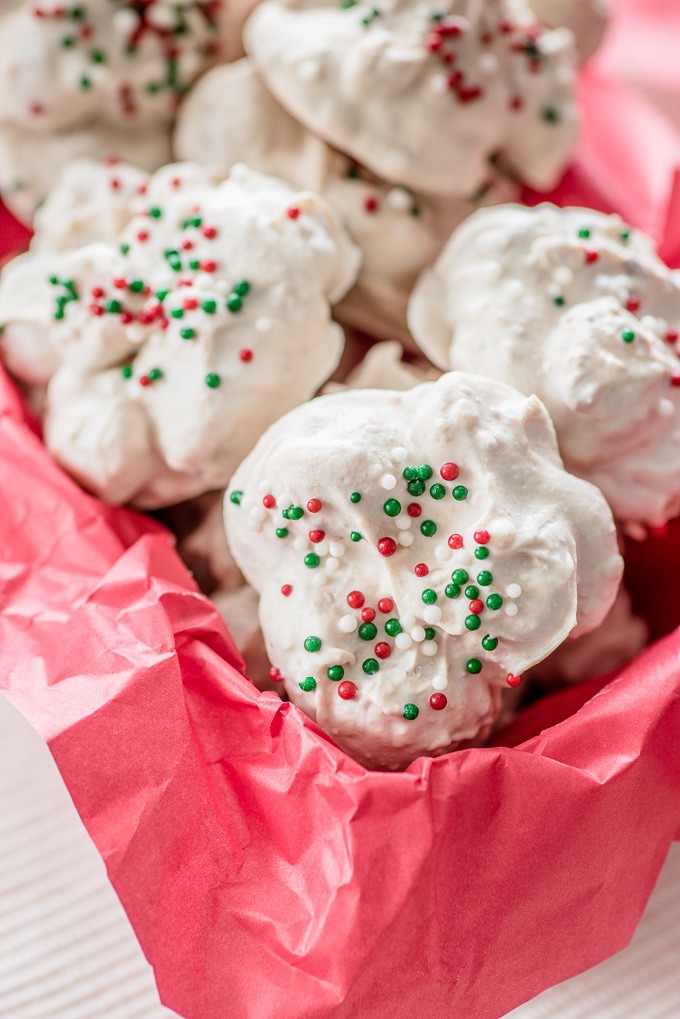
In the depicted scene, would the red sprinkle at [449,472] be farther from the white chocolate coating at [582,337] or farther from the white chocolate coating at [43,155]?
the white chocolate coating at [43,155]

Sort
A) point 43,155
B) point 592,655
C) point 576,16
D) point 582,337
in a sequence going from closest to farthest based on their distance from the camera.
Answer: point 582,337
point 592,655
point 43,155
point 576,16

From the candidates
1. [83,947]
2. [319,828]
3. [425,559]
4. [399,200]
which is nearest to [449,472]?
[425,559]

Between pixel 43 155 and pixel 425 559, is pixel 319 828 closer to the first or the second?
pixel 425 559

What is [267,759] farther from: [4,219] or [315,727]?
[4,219]

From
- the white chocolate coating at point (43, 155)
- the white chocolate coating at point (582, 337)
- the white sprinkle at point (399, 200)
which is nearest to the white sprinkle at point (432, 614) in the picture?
the white chocolate coating at point (582, 337)

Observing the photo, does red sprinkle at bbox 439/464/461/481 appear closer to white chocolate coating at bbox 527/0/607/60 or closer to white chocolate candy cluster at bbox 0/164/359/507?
white chocolate candy cluster at bbox 0/164/359/507

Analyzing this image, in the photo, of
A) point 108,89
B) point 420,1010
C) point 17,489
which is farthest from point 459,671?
point 108,89
